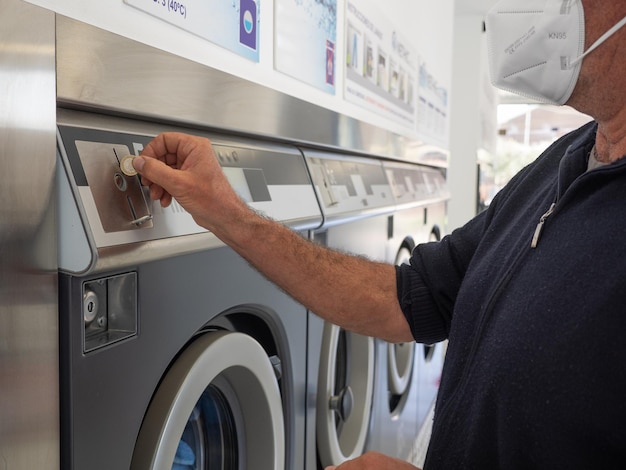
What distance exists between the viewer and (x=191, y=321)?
88 cm

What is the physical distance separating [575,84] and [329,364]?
829mm

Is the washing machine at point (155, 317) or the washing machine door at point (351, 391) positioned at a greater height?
the washing machine at point (155, 317)

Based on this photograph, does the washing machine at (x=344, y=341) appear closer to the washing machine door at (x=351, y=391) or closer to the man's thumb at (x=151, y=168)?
the washing machine door at (x=351, y=391)

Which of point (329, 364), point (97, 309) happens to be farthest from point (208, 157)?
point (329, 364)

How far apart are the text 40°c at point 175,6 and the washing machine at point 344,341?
1.56 feet

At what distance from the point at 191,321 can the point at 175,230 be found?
0.13 m

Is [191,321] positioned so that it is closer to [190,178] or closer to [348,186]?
[190,178]

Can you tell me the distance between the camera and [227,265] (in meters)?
0.99

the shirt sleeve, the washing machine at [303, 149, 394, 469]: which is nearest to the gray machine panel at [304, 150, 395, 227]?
the washing machine at [303, 149, 394, 469]

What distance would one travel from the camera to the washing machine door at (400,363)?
7.15 feet

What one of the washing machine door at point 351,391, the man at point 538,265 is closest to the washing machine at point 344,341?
the washing machine door at point 351,391

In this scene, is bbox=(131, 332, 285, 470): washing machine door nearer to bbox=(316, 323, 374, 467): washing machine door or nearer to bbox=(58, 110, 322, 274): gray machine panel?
bbox=(58, 110, 322, 274): gray machine panel

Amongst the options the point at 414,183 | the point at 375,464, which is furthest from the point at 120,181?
the point at 414,183

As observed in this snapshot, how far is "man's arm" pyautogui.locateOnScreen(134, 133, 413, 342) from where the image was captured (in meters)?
0.84
